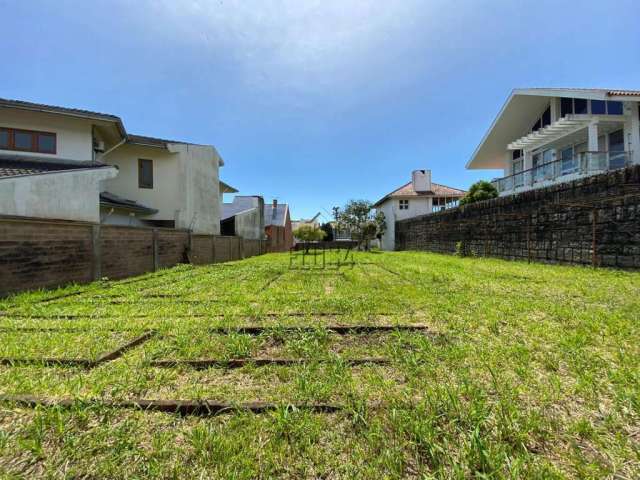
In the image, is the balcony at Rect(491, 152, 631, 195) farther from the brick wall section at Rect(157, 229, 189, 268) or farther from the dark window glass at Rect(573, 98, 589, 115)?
the brick wall section at Rect(157, 229, 189, 268)

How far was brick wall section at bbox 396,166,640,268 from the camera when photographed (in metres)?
6.04

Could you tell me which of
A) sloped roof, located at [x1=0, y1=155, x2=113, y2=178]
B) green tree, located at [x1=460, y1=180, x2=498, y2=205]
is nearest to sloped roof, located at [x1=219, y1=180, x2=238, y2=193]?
sloped roof, located at [x1=0, y1=155, x2=113, y2=178]

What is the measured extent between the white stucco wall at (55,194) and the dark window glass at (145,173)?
16.6 feet

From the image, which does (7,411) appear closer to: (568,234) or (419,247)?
(568,234)

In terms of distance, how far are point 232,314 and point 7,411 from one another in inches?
81.3

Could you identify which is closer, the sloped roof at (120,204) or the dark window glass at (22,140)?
the dark window glass at (22,140)

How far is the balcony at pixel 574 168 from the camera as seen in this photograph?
11219 millimetres

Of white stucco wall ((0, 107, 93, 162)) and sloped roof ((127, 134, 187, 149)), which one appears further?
sloped roof ((127, 134, 187, 149))

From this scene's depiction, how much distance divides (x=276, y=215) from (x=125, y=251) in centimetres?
2289

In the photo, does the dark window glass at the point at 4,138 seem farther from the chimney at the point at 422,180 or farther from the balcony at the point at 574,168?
the chimney at the point at 422,180

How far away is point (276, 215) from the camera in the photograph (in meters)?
30.2

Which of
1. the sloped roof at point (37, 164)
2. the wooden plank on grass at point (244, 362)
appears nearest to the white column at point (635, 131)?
the wooden plank on grass at point (244, 362)

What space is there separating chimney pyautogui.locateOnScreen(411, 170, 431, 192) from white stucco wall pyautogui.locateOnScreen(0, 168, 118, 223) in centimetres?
2412

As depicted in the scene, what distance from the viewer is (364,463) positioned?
3.92 ft
